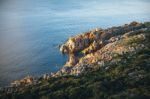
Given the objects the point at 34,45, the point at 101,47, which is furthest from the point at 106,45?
the point at 34,45

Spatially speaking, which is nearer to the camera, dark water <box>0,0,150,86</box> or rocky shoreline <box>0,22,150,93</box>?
rocky shoreline <box>0,22,150,93</box>

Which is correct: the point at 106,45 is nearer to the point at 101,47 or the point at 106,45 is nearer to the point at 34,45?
the point at 101,47

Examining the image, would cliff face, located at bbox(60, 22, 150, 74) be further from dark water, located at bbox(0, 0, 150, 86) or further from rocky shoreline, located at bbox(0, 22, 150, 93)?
dark water, located at bbox(0, 0, 150, 86)

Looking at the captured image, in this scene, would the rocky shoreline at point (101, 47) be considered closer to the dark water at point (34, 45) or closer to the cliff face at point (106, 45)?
the cliff face at point (106, 45)

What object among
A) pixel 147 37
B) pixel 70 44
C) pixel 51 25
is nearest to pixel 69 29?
pixel 51 25

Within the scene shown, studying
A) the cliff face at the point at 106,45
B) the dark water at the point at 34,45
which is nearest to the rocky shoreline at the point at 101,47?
the cliff face at the point at 106,45

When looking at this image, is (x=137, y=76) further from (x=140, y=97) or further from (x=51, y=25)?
(x=51, y=25)

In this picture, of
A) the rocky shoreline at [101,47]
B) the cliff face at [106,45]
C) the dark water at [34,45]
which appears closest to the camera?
the rocky shoreline at [101,47]

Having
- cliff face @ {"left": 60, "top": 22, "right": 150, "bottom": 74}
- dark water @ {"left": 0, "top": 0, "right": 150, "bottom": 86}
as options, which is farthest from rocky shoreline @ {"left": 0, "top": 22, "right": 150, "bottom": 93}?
dark water @ {"left": 0, "top": 0, "right": 150, "bottom": 86}
